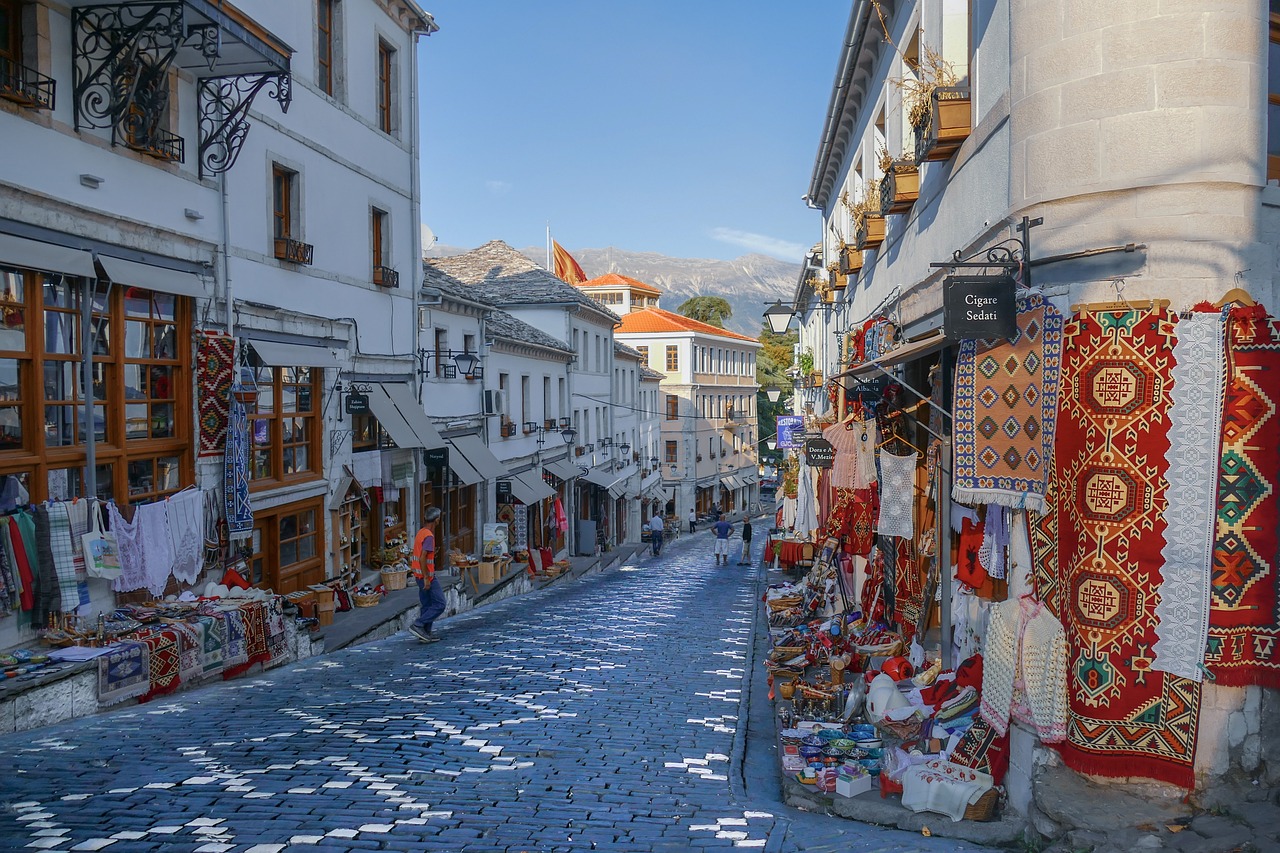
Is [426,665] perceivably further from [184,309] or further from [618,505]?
[618,505]

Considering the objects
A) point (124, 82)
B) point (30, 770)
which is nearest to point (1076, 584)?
point (30, 770)

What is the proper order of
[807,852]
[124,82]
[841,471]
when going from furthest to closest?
[841,471]
[124,82]
[807,852]

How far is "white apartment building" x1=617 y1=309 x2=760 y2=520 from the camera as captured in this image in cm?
5566

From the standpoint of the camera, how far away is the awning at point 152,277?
1003 cm

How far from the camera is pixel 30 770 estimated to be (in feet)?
21.1

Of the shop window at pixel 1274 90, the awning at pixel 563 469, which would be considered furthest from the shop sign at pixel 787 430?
the shop window at pixel 1274 90

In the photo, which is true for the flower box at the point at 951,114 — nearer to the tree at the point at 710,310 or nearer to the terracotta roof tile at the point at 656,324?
the terracotta roof tile at the point at 656,324

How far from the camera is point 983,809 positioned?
6348mm

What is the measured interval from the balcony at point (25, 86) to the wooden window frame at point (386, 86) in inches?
351

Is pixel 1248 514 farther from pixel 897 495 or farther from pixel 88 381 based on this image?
pixel 88 381

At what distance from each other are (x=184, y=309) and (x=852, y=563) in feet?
31.7

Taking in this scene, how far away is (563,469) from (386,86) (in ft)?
45.3

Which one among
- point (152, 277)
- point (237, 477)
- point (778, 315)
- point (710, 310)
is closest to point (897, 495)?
point (237, 477)

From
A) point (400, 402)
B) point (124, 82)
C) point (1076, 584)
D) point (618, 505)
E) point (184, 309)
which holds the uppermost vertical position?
point (124, 82)
